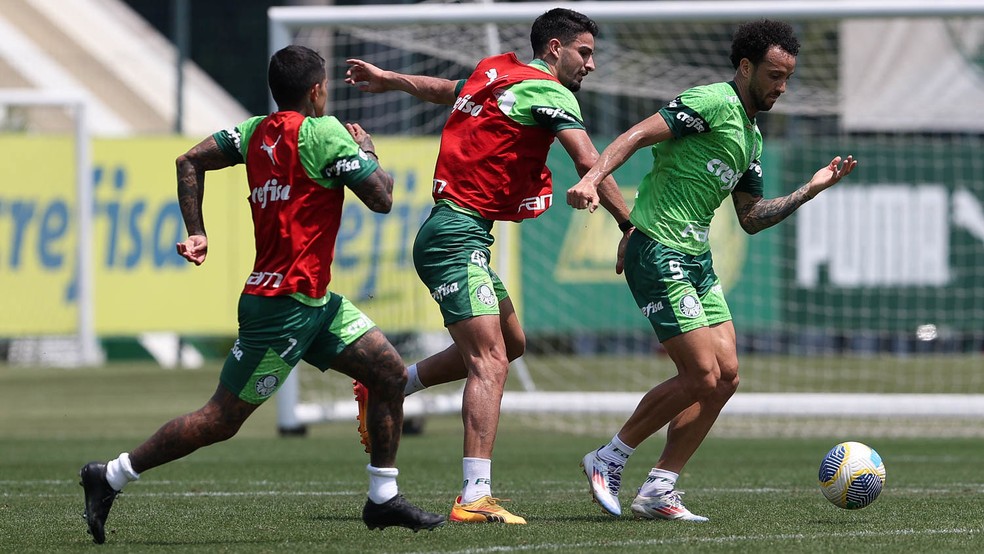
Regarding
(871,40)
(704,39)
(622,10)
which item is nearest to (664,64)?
(704,39)

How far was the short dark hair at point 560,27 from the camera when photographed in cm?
718

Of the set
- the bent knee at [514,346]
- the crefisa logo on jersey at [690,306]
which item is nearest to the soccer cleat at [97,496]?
the bent knee at [514,346]

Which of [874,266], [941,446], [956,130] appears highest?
→ [956,130]

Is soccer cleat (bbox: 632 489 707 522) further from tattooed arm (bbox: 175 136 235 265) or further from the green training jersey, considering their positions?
tattooed arm (bbox: 175 136 235 265)

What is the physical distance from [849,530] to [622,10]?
744 cm

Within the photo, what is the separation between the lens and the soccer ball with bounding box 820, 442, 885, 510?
6934 mm

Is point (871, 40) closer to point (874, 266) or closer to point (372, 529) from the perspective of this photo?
point (874, 266)

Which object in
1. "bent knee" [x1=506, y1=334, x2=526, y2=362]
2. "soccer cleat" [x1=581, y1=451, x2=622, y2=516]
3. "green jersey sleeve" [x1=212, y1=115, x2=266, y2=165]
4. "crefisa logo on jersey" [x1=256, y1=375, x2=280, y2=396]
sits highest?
"green jersey sleeve" [x1=212, y1=115, x2=266, y2=165]

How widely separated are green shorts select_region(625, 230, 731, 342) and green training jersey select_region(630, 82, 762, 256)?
0.05 m

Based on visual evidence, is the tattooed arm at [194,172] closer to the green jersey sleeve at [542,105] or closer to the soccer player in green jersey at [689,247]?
the green jersey sleeve at [542,105]

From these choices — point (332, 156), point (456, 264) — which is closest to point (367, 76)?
point (456, 264)

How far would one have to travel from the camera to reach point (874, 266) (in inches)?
785

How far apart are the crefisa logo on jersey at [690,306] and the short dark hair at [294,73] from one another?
1898mm

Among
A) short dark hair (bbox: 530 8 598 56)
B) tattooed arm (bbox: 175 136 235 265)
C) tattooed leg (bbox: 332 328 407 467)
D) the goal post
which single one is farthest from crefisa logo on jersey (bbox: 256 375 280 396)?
the goal post
